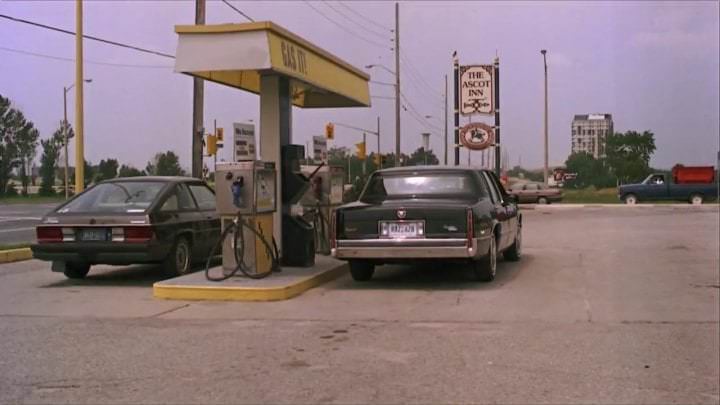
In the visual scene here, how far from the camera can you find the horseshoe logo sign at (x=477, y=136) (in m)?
26.4

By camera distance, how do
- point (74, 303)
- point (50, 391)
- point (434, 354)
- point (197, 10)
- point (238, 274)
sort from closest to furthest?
point (50, 391)
point (434, 354)
point (74, 303)
point (238, 274)
point (197, 10)

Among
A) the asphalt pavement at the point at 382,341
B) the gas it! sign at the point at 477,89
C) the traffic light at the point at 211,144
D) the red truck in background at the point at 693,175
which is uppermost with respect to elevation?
the gas it! sign at the point at 477,89

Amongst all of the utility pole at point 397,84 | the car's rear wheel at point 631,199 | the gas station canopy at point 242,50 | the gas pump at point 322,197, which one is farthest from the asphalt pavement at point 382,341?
the car's rear wheel at point 631,199

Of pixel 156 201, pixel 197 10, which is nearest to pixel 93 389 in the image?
pixel 156 201

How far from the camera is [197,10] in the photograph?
20328mm

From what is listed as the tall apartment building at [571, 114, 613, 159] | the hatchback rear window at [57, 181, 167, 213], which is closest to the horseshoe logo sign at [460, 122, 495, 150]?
the hatchback rear window at [57, 181, 167, 213]

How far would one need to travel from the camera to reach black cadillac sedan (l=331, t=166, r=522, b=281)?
9.39m

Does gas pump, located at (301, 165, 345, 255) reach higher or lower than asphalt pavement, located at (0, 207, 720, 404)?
higher

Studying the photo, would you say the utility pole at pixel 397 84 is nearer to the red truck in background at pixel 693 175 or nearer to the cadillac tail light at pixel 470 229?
the red truck in background at pixel 693 175

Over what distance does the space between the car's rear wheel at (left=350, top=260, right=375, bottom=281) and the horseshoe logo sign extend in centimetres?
1643

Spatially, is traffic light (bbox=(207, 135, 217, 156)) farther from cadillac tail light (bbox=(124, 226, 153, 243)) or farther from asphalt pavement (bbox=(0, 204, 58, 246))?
cadillac tail light (bbox=(124, 226, 153, 243))

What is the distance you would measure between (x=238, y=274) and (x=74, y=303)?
208 centimetres

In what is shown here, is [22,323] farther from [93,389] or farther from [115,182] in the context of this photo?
[115,182]

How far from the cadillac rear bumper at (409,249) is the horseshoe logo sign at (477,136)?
56.1ft
